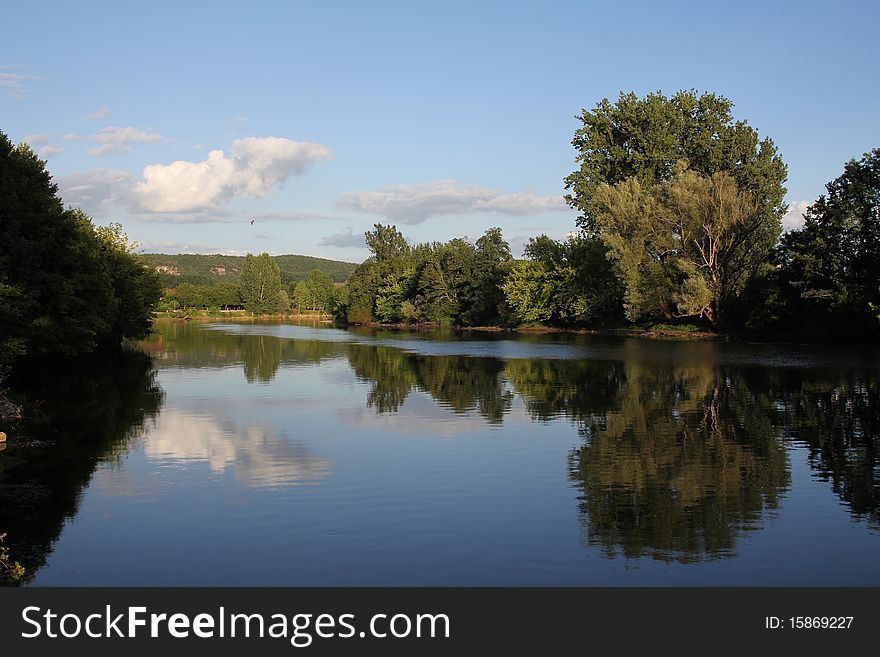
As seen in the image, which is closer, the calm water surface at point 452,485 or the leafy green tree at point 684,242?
the calm water surface at point 452,485

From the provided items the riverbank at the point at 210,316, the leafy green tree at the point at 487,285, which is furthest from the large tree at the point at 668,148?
the riverbank at the point at 210,316

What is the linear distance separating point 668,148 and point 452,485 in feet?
245

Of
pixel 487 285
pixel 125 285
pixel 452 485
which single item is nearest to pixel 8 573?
pixel 452 485

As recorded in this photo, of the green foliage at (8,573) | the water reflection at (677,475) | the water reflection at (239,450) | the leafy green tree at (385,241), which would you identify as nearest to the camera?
the green foliage at (8,573)

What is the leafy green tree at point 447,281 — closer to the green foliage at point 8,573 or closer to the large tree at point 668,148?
the large tree at point 668,148

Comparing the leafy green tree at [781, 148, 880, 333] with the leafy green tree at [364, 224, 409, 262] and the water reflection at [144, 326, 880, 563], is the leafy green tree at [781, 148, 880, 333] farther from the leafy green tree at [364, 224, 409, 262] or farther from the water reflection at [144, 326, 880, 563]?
the leafy green tree at [364, 224, 409, 262]

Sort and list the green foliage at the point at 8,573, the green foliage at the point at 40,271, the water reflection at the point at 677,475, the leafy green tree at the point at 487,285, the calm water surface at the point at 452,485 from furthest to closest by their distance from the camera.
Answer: the leafy green tree at the point at 487,285 → the green foliage at the point at 40,271 → the water reflection at the point at 677,475 → the calm water surface at the point at 452,485 → the green foliage at the point at 8,573

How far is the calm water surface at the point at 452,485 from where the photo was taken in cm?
1116

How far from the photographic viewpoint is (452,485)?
16094 millimetres

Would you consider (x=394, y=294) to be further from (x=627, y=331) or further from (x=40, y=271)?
(x=40, y=271)

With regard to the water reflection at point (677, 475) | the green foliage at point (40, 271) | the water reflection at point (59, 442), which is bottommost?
the water reflection at point (59, 442)

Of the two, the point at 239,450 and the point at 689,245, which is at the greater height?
the point at 689,245

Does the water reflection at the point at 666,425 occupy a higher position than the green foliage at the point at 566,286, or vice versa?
the green foliage at the point at 566,286

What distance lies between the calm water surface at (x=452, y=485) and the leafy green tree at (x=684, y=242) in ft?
119
